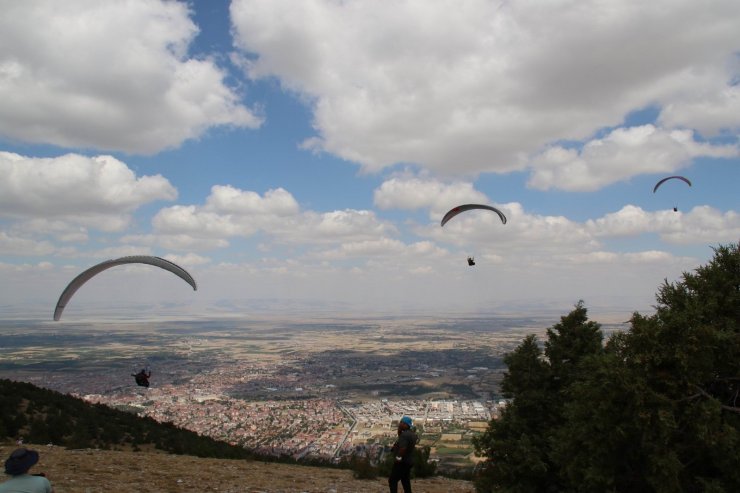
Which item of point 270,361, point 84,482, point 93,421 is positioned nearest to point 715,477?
point 84,482

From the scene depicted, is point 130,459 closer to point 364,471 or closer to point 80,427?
point 80,427

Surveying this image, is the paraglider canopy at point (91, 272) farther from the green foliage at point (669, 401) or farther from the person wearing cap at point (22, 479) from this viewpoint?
the green foliage at point (669, 401)

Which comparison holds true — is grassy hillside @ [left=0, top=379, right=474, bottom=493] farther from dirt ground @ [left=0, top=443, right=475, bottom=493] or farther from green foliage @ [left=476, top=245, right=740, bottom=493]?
green foliage @ [left=476, top=245, right=740, bottom=493]

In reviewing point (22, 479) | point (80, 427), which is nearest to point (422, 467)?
point (80, 427)

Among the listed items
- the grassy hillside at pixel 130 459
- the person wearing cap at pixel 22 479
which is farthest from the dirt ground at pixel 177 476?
the person wearing cap at pixel 22 479

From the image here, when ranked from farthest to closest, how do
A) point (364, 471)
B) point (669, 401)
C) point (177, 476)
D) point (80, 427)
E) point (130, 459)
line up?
1. point (80, 427)
2. point (364, 471)
3. point (130, 459)
4. point (177, 476)
5. point (669, 401)

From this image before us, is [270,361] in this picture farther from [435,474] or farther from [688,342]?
[688,342]

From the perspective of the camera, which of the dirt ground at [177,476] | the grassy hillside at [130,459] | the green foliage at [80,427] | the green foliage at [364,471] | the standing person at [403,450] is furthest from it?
the green foliage at [80,427]

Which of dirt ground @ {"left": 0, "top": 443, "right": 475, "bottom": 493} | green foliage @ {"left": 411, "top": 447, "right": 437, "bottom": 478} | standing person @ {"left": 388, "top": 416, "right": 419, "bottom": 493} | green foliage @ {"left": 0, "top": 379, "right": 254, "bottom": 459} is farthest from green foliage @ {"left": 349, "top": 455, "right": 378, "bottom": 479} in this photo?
green foliage @ {"left": 0, "top": 379, "right": 254, "bottom": 459}
